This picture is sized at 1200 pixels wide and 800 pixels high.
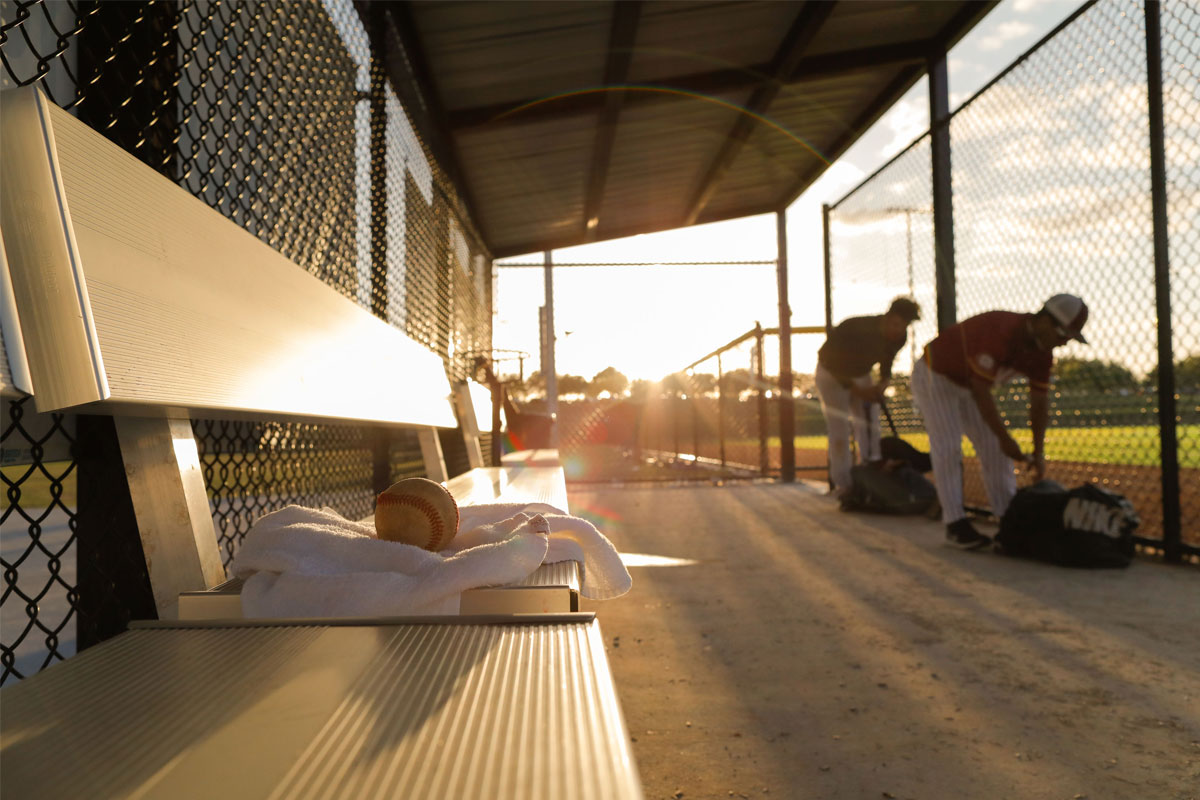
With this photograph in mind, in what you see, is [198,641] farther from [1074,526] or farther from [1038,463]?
[1038,463]

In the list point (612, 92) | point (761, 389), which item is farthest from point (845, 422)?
point (612, 92)

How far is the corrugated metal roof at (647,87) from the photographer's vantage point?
4.40 m

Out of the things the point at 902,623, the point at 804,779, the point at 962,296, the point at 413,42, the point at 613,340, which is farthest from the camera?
the point at 613,340

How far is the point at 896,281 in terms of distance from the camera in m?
5.94

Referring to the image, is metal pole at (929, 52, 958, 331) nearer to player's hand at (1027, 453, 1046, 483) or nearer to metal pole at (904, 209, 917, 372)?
metal pole at (904, 209, 917, 372)

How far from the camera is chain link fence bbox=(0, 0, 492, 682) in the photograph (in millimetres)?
1197

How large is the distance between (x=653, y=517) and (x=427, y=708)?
5.07 meters

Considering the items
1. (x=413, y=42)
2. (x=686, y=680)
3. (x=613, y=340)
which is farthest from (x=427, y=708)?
(x=613, y=340)

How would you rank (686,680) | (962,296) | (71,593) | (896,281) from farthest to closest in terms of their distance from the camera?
(896,281), (962,296), (686,680), (71,593)

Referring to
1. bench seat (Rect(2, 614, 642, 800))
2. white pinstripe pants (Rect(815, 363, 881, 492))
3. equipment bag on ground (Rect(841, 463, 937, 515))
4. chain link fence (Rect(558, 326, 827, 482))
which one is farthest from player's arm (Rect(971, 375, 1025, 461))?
chain link fence (Rect(558, 326, 827, 482))

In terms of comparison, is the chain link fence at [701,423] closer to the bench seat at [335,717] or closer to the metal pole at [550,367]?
the metal pole at [550,367]

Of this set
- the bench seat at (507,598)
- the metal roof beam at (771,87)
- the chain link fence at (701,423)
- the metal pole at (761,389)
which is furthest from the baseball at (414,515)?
the metal pole at (761,389)

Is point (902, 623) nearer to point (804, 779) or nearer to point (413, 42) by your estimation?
point (804, 779)

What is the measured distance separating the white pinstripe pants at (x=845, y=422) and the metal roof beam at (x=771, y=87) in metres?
2.21
